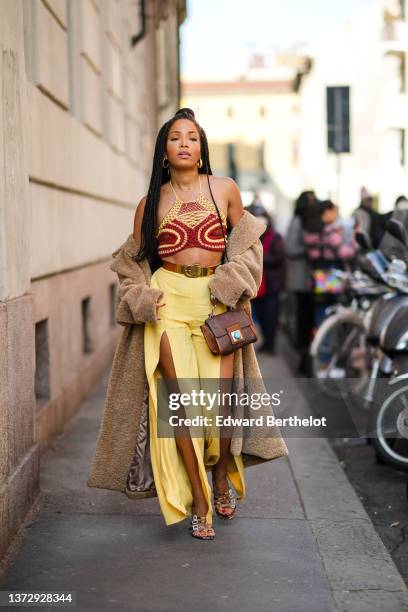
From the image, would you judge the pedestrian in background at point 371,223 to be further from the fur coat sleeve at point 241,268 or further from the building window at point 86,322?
the fur coat sleeve at point 241,268

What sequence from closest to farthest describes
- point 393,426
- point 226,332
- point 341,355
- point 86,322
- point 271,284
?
point 226,332, point 393,426, point 341,355, point 86,322, point 271,284

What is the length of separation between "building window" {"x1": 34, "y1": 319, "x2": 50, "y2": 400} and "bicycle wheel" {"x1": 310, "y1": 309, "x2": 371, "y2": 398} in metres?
2.73

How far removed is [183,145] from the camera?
18.2 ft

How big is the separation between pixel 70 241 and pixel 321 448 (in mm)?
2621

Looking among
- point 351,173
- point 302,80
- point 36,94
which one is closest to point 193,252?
point 36,94

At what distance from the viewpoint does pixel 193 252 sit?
5.54 m

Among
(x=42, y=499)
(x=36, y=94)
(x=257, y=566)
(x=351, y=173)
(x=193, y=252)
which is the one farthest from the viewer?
(x=351, y=173)

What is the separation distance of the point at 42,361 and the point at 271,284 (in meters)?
6.73

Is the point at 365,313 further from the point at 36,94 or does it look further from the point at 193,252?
the point at 193,252

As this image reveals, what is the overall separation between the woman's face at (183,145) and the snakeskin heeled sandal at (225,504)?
1.65m

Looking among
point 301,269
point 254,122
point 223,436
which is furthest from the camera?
point 254,122

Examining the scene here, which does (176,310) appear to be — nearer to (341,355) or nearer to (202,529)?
(202,529)

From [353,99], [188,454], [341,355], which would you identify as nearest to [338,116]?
[341,355]

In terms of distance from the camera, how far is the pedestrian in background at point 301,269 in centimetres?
1227
